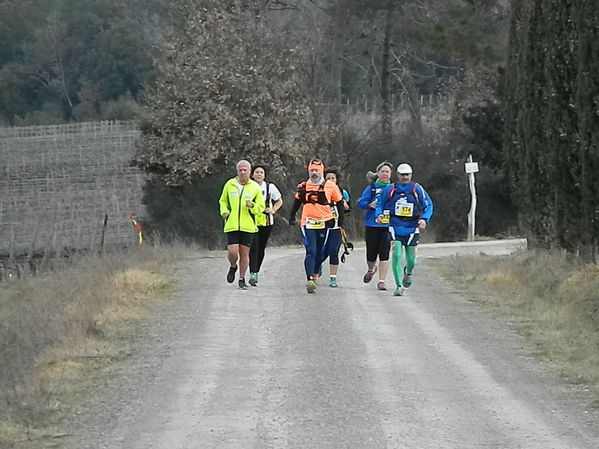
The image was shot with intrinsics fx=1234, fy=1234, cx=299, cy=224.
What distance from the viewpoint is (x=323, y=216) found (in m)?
17.0

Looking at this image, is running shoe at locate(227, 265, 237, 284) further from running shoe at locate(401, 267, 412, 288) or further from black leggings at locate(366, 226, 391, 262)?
running shoe at locate(401, 267, 412, 288)

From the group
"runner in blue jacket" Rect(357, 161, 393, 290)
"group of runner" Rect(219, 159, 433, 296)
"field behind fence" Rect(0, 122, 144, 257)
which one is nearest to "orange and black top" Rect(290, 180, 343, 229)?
"group of runner" Rect(219, 159, 433, 296)

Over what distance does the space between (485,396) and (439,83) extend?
4840 cm

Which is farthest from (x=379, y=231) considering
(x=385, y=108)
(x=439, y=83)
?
(x=439, y=83)

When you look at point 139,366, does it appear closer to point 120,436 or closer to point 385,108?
point 120,436

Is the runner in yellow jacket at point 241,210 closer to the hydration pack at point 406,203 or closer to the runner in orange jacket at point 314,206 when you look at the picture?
the runner in orange jacket at point 314,206

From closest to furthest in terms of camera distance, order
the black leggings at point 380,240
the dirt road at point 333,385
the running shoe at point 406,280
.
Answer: the dirt road at point 333,385, the black leggings at point 380,240, the running shoe at point 406,280

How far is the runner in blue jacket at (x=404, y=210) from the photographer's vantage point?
651 inches

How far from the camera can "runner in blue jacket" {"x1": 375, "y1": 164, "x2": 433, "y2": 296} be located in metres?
16.5

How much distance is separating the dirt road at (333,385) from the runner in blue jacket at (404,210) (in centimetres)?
109

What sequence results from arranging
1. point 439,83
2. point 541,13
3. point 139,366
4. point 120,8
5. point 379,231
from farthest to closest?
point 120,8 → point 439,83 → point 541,13 → point 379,231 → point 139,366

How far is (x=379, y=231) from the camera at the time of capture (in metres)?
17.4

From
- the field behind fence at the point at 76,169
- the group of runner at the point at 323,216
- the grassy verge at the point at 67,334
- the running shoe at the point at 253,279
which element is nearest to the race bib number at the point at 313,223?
the group of runner at the point at 323,216

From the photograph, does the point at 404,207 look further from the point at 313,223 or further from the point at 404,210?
the point at 313,223
